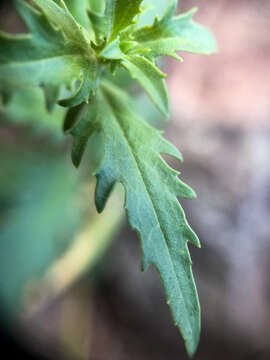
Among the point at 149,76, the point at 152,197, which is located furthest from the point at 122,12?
the point at 152,197

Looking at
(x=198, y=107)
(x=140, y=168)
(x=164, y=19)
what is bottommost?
(x=198, y=107)

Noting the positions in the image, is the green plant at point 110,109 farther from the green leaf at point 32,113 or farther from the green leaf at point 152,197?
the green leaf at point 32,113

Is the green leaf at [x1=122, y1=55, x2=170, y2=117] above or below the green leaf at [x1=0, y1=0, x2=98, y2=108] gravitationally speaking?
below

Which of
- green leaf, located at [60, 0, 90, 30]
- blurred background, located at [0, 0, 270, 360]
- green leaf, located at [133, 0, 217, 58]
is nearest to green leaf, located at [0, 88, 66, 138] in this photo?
blurred background, located at [0, 0, 270, 360]

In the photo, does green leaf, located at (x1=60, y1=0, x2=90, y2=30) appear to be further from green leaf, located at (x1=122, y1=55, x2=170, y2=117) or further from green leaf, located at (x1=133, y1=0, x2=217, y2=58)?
green leaf, located at (x1=122, y1=55, x2=170, y2=117)

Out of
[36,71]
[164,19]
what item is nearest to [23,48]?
[36,71]

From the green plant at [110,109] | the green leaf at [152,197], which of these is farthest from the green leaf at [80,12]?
the green leaf at [152,197]

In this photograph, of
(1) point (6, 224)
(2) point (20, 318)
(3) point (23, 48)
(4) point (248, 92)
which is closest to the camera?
(3) point (23, 48)

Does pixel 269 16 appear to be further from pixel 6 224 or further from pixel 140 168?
pixel 140 168
